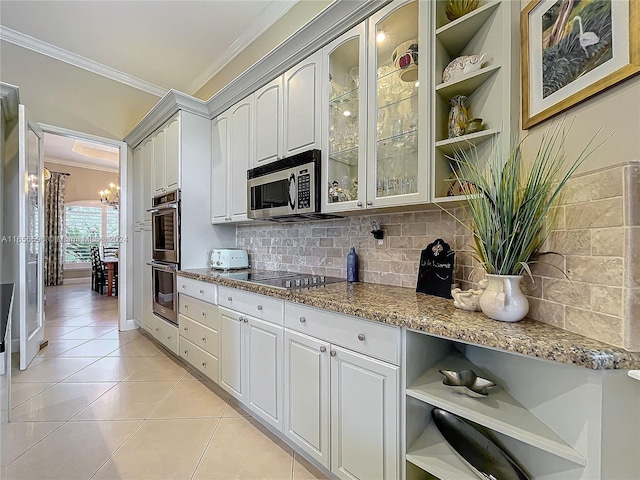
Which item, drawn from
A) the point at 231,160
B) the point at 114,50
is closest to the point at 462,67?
the point at 231,160

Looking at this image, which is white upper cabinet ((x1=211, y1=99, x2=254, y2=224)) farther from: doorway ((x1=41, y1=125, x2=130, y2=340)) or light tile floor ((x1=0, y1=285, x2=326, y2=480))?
doorway ((x1=41, y1=125, x2=130, y2=340))

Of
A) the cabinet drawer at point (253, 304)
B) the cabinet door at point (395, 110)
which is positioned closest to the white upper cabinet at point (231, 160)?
the cabinet drawer at point (253, 304)

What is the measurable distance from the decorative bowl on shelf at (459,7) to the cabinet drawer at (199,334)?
2.37 metres

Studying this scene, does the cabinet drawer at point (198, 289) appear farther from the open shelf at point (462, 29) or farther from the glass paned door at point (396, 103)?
the open shelf at point (462, 29)

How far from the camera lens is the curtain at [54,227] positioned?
279 inches

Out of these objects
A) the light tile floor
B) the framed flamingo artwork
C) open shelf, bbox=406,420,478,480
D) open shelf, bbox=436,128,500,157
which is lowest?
the light tile floor

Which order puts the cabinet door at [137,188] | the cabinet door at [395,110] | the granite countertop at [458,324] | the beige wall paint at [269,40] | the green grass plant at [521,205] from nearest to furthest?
1. the granite countertop at [458,324]
2. the green grass plant at [521,205]
3. the cabinet door at [395,110]
4. the beige wall paint at [269,40]
5. the cabinet door at [137,188]

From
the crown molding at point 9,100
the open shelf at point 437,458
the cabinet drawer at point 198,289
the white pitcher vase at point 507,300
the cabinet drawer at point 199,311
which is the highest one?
the crown molding at point 9,100

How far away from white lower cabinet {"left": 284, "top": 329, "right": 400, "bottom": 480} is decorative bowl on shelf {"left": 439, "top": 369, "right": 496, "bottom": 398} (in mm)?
193

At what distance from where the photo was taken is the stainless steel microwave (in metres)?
1.89

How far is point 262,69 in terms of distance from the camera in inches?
89.8

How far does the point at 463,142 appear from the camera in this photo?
4.45 ft

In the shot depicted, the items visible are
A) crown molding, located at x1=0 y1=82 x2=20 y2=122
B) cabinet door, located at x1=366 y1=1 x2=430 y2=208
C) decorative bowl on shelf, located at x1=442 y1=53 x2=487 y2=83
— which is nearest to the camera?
decorative bowl on shelf, located at x1=442 y1=53 x2=487 y2=83

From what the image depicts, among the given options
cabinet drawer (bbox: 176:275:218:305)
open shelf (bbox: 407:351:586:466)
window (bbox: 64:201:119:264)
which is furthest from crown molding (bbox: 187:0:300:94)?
window (bbox: 64:201:119:264)
